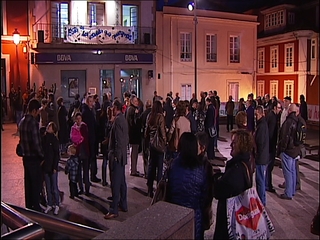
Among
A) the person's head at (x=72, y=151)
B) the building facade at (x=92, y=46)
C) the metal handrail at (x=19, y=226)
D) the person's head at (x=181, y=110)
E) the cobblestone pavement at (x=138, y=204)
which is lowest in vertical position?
the cobblestone pavement at (x=138, y=204)

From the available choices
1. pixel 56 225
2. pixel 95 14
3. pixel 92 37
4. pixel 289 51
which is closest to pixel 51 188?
pixel 56 225

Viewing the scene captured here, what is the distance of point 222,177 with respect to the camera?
4.03m

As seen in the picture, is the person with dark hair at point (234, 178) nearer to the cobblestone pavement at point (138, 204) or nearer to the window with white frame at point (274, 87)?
the cobblestone pavement at point (138, 204)

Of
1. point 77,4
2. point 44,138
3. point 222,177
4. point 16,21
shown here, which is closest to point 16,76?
point 16,21

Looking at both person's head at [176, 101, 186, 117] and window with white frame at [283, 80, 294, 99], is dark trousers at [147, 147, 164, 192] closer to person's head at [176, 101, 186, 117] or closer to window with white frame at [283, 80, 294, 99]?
person's head at [176, 101, 186, 117]

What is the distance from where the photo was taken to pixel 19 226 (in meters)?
1.50

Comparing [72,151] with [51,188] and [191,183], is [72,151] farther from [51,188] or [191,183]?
[191,183]

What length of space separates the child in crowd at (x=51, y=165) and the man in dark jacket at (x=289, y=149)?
4.05m

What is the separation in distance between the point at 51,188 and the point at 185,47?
2109cm

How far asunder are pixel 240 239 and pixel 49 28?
21.2 metres

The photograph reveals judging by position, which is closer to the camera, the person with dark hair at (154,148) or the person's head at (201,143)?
the person's head at (201,143)

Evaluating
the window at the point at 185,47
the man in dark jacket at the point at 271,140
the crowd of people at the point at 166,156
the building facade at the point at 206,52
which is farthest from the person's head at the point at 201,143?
the window at the point at 185,47

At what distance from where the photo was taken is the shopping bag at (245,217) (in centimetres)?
392

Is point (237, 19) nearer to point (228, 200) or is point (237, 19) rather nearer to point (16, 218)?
point (228, 200)
